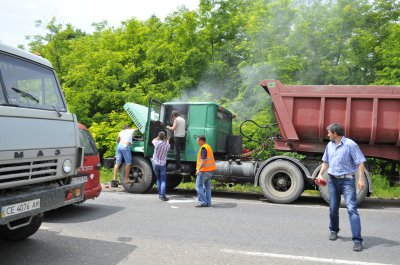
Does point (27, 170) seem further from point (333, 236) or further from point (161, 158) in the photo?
point (161, 158)

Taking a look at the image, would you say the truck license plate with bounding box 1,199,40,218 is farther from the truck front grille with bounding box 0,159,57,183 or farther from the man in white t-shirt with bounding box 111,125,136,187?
the man in white t-shirt with bounding box 111,125,136,187

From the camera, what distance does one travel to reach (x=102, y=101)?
1670 cm

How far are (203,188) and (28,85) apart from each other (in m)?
4.52

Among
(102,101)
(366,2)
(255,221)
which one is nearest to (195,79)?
(102,101)

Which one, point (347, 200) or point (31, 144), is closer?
point (31, 144)

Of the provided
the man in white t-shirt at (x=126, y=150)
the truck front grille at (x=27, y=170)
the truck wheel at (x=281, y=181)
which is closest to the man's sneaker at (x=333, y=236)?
the truck wheel at (x=281, y=181)

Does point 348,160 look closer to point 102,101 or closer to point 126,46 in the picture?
point 102,101

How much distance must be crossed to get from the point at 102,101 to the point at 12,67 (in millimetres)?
12590

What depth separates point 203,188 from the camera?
26.6 feet

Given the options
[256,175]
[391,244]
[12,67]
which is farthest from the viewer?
[256,175]

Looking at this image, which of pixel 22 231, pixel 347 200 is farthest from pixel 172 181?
pixel 347 200

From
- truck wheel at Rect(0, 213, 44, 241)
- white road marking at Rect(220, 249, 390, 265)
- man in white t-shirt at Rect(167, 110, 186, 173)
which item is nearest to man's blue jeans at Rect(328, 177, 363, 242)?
white road marking at Rect(220, 249, 390, 265)

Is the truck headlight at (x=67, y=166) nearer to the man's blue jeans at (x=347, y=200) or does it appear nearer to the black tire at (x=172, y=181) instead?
the man's blue jeans at (x=347, y=200)

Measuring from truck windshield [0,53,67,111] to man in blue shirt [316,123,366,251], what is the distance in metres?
3.68
